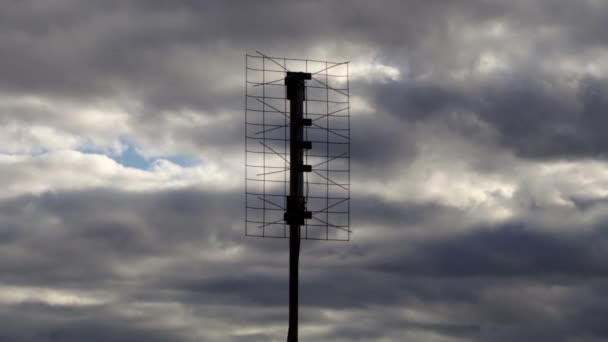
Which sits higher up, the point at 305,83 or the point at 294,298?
the point at 305,83

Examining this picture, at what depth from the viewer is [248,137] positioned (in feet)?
336

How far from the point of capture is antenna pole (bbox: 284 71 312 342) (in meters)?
99.3

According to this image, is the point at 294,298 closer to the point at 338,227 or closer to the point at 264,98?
the point at 338,227

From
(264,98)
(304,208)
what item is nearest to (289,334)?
(304,208)

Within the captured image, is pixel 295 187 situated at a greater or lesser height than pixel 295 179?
lesser

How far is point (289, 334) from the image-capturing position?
325 ft

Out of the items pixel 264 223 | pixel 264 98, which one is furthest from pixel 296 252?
pixel 264 98

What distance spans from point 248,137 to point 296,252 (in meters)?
8.33

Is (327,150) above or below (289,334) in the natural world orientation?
above

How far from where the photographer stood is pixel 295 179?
102m

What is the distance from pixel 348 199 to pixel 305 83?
8257mm

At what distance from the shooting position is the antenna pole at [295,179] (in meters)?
99.3

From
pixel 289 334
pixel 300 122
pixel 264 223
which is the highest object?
pixel 300 122

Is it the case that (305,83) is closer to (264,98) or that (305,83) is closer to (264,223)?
(264,98)
